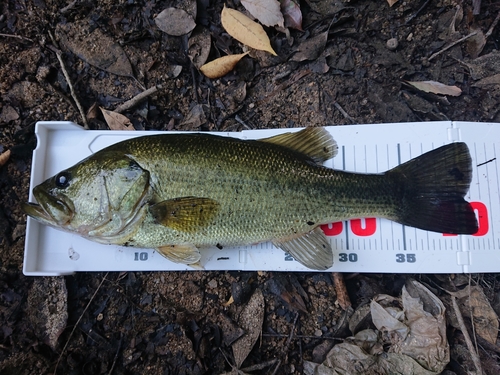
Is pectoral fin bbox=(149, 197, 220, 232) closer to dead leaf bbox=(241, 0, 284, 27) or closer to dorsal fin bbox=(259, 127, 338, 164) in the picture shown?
dorsal fin bbox=(259, 127, 338, 164)

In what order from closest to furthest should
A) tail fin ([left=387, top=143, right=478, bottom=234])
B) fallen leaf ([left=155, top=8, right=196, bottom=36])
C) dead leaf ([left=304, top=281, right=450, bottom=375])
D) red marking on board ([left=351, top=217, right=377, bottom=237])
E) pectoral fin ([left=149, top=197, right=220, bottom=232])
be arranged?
1. pectoral fin ([left=149, top=197, right=220, bottom=232])
2. dead leaf ([left=304, top=281, right=450, bottom=375])
3. tail fin ([left=387, top=143, right=478, bottom=234])
4. red marking on board ([left=351, top=217, right=377, bottom=237])
5. fallen leaf ([left=155, top=8, right=196, bottom=36])

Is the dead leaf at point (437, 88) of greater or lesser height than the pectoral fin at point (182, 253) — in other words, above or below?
above

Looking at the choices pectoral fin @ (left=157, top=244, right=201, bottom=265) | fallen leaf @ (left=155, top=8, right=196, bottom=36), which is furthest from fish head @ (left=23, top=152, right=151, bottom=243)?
fallen leaf @ (left=155, top=8, right=196, bottom=36)

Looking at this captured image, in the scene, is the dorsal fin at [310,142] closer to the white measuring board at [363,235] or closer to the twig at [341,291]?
the white measuring board at [363,235]

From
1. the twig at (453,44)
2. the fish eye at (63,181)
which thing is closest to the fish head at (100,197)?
the fish eye at (63,181)

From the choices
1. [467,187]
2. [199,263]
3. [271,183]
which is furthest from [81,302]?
[467,187]

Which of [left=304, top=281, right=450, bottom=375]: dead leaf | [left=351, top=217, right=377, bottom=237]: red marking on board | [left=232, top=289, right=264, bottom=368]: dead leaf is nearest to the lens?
[left=304, top=281, right=450, bottom=375]: dead leaf
